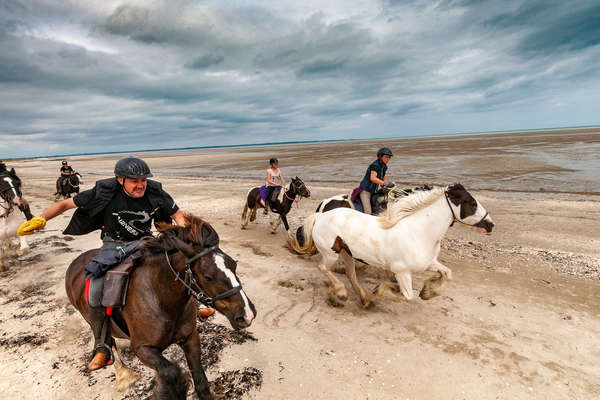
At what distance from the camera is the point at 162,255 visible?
252 cm

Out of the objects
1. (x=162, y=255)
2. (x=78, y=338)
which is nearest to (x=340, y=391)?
(x=162, y=255)

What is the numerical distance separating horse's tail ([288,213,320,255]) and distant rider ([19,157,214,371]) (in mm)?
2920

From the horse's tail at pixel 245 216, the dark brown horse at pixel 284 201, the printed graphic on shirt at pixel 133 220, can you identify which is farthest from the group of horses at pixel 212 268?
the horse's tail at pixel 245 216

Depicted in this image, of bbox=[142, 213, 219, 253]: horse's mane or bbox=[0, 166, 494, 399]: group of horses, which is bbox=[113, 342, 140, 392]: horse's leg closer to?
bbox=[0, 166, 494, 399]: group of horses

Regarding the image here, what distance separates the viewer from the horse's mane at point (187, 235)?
2301 millimetres

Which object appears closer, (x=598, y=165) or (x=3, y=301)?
(x=3, y=301)

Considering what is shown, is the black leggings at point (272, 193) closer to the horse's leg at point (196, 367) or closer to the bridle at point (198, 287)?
the horse's leg at point (196, 367)

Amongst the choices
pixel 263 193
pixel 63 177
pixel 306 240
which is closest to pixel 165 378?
pixel 306 240

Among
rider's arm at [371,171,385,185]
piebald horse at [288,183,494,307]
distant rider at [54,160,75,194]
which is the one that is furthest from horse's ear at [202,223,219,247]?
distant rider at [54,160,75,194]

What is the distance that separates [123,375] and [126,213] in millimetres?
1952

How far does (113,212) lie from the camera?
2949 millimetres

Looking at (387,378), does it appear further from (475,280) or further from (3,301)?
(3,301)

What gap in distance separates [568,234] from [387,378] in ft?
26.5

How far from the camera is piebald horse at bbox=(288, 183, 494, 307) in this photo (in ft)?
13.9
